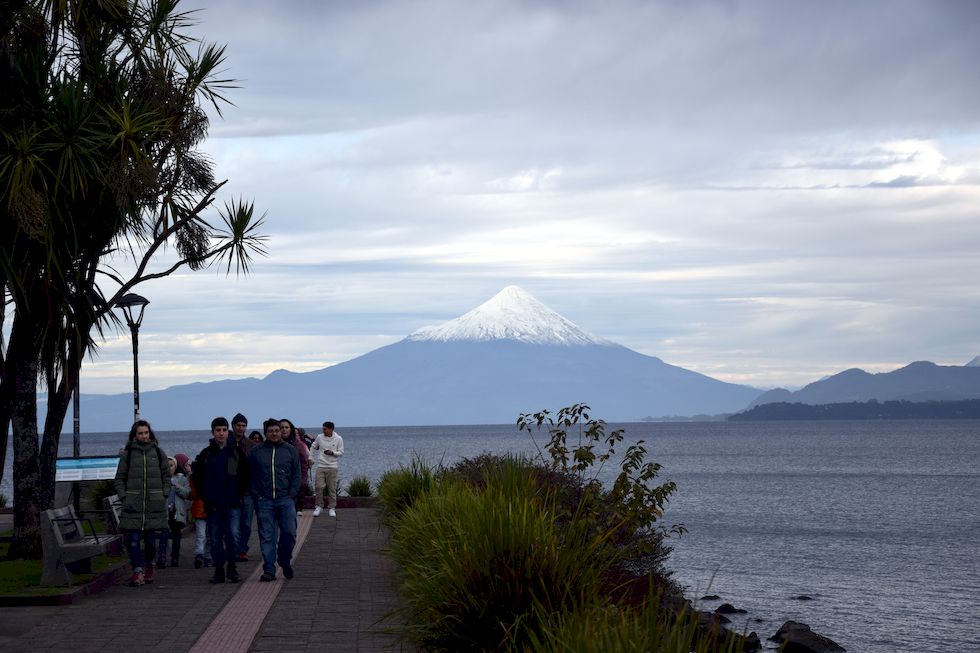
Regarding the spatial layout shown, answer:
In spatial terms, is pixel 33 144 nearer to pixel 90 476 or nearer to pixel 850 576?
pixel 90 476

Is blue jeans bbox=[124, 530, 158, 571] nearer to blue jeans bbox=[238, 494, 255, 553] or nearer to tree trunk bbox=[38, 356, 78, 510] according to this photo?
blue jeans bbox=[238, 494, 255, 553]

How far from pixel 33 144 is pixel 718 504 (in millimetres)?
50770

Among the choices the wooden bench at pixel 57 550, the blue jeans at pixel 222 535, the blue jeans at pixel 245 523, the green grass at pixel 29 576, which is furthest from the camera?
the blue jeans at pixel 245 523

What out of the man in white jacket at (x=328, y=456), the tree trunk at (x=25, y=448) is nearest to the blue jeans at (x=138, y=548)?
the tree trunk at (x=25, y=448)

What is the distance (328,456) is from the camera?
22.7 m

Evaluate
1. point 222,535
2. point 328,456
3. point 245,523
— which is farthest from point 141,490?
point 328,456

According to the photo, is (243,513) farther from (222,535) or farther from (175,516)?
(222,535)

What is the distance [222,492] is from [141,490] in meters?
0.94

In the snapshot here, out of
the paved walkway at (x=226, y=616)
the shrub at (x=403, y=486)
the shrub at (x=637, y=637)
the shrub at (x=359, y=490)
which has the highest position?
the shrub at (x=403, y=486)

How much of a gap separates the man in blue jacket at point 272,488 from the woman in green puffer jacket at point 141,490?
1.01m

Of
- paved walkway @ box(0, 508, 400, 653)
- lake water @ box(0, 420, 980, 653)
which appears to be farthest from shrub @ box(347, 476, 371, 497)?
paved walkway @ box(0, 508, 400, 653)

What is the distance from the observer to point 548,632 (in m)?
6.89

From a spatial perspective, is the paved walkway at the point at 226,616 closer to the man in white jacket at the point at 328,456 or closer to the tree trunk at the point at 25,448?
the tree trunk at the point at 25,448

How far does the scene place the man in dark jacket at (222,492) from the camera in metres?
13.9
